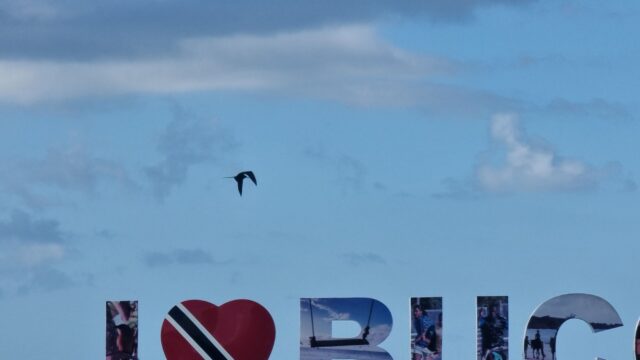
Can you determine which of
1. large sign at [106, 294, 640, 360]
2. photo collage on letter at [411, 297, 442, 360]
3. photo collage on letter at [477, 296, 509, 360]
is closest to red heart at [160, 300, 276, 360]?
large sign at [106, 294, 640, 360]

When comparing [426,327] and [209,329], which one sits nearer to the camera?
[426,327]

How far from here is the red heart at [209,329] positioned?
192 feet

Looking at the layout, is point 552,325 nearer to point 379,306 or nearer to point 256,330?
point 379,306

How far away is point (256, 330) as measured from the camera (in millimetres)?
58844

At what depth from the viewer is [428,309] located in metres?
58.5

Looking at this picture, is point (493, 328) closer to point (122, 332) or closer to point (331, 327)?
point (331, 327)

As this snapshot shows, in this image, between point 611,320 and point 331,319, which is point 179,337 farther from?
point 611,320

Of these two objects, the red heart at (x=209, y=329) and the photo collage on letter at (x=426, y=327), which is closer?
the photo collage on letter at (x=426, y=327)

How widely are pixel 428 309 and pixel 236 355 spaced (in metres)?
6.42

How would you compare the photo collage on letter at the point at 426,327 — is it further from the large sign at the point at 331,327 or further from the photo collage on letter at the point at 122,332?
the photo collage on letter at the point at 122,332

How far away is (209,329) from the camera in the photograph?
58.7 m

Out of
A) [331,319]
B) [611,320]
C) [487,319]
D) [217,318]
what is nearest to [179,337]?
[217,318]

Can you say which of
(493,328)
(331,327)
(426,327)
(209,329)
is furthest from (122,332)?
(493,328)

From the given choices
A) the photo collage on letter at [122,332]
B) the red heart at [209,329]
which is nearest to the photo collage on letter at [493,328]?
the red heart at [209,329]
